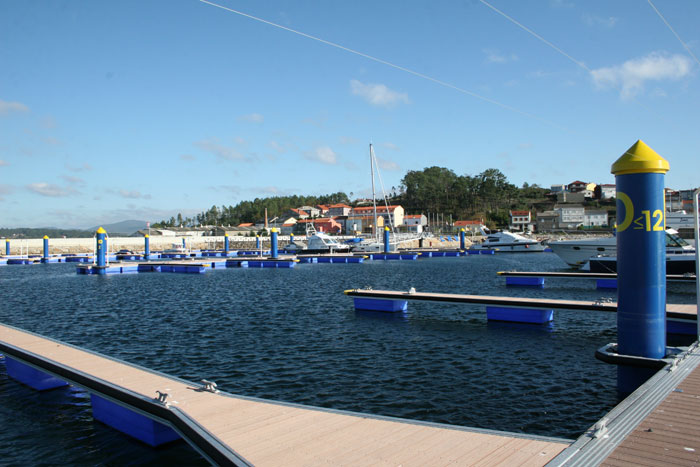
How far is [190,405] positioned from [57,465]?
2.14 m

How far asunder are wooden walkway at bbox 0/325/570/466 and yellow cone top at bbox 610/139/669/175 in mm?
6156

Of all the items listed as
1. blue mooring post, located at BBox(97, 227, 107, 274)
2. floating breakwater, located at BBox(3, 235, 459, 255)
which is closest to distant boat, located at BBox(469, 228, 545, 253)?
floating breakwater, located at BBox(3, 235, 459, 255)

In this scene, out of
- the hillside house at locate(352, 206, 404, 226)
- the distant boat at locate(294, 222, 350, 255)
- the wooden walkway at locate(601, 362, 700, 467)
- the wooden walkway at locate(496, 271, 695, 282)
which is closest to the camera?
the wooden walkway at locate(601, 362, 700, 467)

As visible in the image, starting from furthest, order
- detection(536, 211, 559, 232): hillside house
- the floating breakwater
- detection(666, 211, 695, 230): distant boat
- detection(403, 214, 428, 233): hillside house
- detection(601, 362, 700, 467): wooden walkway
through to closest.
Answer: detection(536, 211, 559, 232): hillside house
detection(403, 214, 428, 233): hillside house
the floating breakwater
detection(666, 211, 695, 230): distant boat
detection(601, 362, 700, 467): wooden walkway

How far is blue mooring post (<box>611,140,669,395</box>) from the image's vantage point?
9.03m

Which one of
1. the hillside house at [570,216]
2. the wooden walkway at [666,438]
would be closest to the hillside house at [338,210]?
the hillside house at [570,216]

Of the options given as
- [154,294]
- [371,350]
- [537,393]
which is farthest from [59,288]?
[537,393]

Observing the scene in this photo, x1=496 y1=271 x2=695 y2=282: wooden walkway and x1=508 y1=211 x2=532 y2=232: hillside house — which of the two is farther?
x1=508 y1=211 x2=532 y2=232: hillside house

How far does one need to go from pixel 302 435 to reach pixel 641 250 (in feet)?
24.3

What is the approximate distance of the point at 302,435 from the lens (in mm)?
6168

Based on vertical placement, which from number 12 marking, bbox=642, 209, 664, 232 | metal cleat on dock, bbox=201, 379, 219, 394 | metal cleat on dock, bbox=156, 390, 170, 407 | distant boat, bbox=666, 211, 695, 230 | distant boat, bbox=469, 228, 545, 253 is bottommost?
metal cleat on dock, bbox=201, 379, 219, 394

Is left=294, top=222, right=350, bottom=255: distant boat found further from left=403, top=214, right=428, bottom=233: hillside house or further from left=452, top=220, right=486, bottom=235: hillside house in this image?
left=452, top=220, right=486, bottom=235: hillside house

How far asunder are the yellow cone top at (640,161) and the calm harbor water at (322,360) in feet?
15.1

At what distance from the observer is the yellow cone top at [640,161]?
9.09 m
